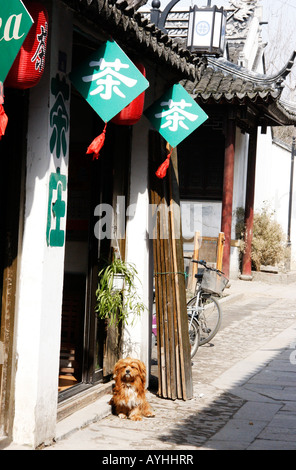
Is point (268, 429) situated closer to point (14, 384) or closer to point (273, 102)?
point (14, 384)

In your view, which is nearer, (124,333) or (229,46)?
(124,333)

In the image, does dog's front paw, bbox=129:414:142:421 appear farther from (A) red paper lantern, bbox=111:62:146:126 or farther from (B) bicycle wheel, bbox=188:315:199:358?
(B) bicycle wheel, bbox=188:315:199:358

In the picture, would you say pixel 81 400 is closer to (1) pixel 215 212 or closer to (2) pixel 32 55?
(2) pixel 32 55

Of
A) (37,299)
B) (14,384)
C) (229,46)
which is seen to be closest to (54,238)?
(37,299)

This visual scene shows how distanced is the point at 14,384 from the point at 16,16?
2.68m

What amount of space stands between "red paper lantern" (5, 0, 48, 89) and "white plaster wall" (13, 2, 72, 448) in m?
0.48

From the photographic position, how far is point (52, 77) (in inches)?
222

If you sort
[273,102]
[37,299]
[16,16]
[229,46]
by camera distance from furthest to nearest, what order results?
1. [229,46]
2. [273,102]
3. [37,299]
4. [16,16]

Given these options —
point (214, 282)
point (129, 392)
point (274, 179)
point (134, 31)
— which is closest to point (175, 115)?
point (134, 31)

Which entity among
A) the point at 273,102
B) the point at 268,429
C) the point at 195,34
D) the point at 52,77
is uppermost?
the point at 195,34

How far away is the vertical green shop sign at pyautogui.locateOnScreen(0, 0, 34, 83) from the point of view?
14.5 feet

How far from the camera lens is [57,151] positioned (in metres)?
5.77

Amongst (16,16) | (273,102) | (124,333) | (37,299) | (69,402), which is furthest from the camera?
(273,102)

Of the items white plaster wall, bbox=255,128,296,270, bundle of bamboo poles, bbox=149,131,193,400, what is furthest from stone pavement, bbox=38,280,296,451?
white plaster wall, bbox=255,128,296,270
